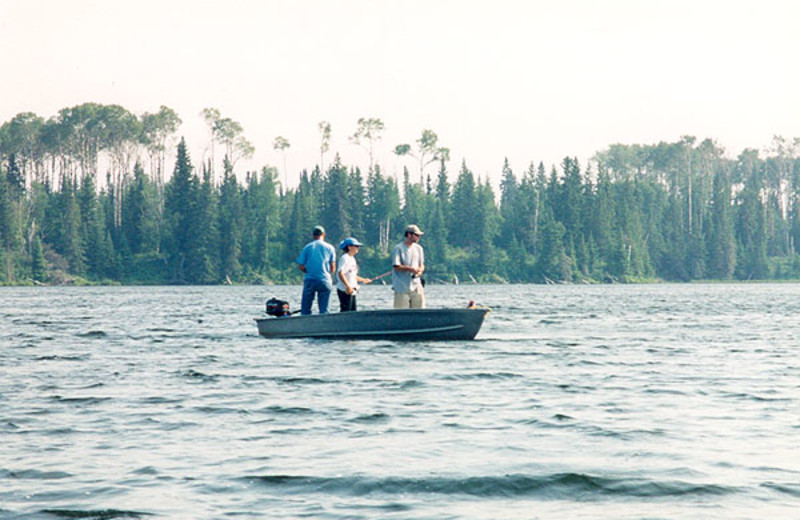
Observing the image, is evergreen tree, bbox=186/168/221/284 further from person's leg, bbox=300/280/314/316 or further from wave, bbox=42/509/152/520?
wave, bbox=42/509/152/520

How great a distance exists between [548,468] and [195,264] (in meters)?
117

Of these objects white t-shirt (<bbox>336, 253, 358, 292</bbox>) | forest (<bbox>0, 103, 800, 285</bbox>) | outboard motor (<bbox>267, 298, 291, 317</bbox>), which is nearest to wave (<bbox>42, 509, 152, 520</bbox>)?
white t-shirt (<bbox>336, 253, 358, 292</bbox>)

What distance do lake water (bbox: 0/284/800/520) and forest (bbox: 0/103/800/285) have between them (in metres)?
103

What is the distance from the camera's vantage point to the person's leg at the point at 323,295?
23.0 m

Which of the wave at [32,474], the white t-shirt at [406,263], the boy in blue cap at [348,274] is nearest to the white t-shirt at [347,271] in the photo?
the boy in blue cap at [348,274]

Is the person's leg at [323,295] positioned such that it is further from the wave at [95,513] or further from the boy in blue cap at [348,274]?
the wave at [95,513]

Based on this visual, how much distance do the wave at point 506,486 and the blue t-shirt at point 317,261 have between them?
1384 cm

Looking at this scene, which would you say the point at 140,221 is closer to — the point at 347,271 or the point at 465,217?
the point at 465,217

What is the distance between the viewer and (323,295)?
76.6ft

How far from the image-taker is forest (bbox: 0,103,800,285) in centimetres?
12512

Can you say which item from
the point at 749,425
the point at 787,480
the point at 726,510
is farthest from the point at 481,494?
the point at 749,425

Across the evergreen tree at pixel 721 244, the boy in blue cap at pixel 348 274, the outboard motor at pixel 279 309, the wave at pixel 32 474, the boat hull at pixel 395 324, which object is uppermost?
the evergreen tree at pixel 721 244

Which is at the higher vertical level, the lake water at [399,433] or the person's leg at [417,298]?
the person's leg at [417,298]

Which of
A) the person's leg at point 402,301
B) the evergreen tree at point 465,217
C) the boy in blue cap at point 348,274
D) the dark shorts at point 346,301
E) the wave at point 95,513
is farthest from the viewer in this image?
the evergreen tree at point 465,217
